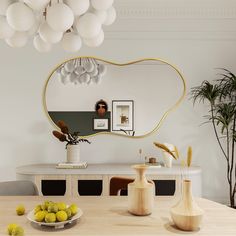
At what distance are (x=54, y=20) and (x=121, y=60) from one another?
2.37m

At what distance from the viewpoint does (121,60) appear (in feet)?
11.6

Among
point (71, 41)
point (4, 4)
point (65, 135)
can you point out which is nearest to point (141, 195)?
point (71, 41)

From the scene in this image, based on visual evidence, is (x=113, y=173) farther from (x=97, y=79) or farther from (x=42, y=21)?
(x=42, y=21)

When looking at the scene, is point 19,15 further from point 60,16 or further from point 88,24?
point 88,24

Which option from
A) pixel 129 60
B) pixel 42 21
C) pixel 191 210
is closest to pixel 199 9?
pixel 129 60

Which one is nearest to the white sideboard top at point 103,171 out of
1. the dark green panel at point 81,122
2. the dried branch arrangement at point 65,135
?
the dried branch arrangement at point 65,135

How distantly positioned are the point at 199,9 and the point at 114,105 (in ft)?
5.08

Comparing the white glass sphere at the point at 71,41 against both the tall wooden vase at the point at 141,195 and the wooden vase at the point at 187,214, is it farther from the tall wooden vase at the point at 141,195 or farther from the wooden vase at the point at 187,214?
the wooden vase at the point at 187,214

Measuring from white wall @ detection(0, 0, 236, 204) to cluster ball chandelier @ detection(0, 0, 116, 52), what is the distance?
1.97 metres

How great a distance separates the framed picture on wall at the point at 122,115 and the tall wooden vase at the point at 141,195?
6.41ft

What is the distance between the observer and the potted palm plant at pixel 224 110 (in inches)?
128

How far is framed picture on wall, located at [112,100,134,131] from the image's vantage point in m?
3.54

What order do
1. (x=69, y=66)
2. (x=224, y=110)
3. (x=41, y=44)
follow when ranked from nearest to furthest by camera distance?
(x=41, y=44) < (x=224, y=110) < (x=69, y=66)

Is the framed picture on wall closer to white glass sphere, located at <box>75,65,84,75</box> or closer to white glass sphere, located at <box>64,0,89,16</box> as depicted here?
white glass sphere, located at <box>75,65,84,75</box>
